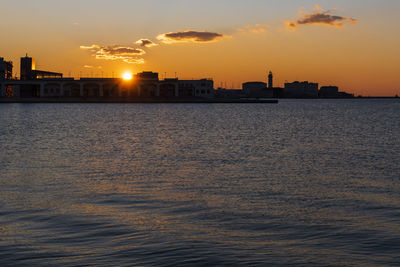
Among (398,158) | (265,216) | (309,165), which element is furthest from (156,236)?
(398,158)

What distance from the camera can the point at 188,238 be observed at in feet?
44.6

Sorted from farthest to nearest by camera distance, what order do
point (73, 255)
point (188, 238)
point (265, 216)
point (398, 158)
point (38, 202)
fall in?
point (398, 158), point (38, 202), point (265, 216), point (188, 238), point (73, 255)

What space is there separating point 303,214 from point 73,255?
797cm

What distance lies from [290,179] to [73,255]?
14350mm

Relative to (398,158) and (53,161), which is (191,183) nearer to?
(53,161)

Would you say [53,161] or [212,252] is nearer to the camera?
[212,252]

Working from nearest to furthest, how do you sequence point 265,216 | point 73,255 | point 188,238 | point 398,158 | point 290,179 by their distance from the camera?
point 73,255 < point 188,238 < point 265,216 < point 290,179 < point 398,158

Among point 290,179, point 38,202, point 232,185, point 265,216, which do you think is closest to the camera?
point 265,216

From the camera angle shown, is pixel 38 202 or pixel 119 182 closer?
pixel 38 202

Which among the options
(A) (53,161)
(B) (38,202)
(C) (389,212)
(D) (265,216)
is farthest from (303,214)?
(A) (53,161)

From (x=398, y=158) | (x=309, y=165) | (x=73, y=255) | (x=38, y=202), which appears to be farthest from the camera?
(x=398, y=158)

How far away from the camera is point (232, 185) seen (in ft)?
73.1

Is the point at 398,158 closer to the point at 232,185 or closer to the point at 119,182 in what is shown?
the point at 232,185

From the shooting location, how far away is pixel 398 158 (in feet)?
112
